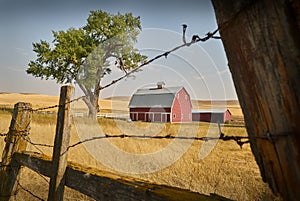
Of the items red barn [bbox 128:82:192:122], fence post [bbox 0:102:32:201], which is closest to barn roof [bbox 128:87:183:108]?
red barn [bbox 128:82:192:122]

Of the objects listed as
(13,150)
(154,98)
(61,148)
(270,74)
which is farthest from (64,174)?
(154,98)

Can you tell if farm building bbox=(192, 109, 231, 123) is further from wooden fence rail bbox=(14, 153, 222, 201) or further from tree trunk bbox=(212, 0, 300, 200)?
tree trunk bbox=(212, 0, 300, 200)

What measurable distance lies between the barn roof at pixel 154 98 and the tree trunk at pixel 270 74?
26356 mm

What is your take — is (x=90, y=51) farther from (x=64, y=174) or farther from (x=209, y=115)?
(x=64, y=174)

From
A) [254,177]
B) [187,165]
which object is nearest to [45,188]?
[187,165]

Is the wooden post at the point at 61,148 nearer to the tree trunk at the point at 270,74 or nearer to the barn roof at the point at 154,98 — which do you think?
the tree trunk at the point at 270,74

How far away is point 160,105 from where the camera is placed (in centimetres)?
2792

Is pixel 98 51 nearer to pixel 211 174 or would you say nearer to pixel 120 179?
pixel 211 174

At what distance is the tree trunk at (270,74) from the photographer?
71 cm

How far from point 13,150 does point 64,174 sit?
1168mm

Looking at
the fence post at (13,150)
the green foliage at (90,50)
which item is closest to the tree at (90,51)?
the green foliage at (90,50)

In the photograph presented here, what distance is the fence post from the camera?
2.79m

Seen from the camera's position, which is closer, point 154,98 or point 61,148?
point 61,148

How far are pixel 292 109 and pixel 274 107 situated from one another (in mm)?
48
